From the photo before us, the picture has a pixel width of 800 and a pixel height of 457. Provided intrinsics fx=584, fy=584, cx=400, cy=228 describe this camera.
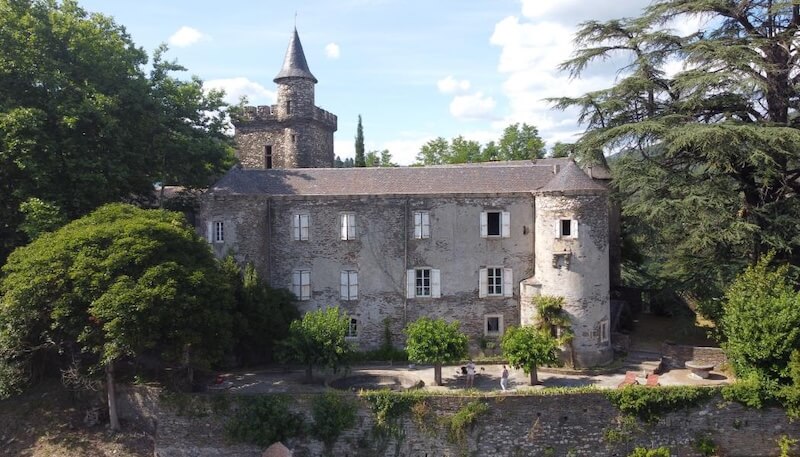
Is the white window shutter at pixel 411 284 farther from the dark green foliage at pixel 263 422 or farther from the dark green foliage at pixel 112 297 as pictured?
the dark green foliage at pixel 112 297

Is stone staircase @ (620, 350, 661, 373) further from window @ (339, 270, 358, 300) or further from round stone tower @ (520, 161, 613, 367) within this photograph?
window @ (339, 270, 358, 300)

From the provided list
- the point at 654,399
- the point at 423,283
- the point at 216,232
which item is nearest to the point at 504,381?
the point at 654,399

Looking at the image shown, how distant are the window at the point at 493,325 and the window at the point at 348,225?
7.77 meters

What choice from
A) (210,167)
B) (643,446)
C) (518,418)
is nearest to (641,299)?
(643,446)

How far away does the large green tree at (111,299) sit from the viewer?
2017 centimetres

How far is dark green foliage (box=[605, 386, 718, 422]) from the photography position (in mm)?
21344

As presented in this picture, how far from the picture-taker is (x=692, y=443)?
71.1ft

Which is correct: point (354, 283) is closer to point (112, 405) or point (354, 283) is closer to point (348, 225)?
point (348, 225)

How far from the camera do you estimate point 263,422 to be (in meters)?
21.0

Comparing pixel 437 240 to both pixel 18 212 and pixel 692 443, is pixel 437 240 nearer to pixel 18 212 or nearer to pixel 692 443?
pixel 692 443

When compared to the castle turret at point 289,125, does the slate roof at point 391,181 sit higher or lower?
lower

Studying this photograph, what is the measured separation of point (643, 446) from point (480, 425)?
6117 millimetres

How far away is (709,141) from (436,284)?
45.7ft

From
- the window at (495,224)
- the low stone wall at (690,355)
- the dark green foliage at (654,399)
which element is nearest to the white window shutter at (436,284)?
the window at (495,224)
